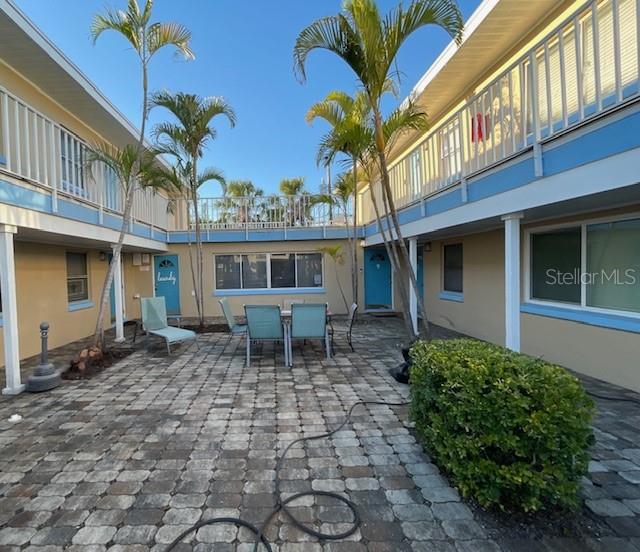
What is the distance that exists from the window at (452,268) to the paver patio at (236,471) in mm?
3991

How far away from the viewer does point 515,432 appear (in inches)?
78.2

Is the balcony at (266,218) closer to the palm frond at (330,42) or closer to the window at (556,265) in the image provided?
the window at (556,265)

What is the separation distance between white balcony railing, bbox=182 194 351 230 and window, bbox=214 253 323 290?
1.00 metres

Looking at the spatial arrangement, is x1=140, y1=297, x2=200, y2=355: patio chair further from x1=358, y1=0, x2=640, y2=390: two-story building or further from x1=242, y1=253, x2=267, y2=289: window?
x1=358, y1=0, x2=640, y2=390: two-story building

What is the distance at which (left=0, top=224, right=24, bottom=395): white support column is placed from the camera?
4.17 meters

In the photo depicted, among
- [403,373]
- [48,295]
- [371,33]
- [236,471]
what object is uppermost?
[371,33]

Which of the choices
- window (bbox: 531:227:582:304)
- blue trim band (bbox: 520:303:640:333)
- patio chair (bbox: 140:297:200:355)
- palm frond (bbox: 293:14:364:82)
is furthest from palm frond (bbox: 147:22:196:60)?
blue trim band (bbox: 520:303:640:333)

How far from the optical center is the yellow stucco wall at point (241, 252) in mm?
10875

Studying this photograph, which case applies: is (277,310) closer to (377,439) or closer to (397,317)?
(377,439)

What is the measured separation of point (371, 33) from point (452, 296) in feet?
19.0

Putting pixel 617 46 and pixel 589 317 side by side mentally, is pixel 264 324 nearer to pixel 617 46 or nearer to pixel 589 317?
pixel 589 317

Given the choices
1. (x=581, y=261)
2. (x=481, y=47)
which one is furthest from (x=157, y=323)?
(x=481, y=47)

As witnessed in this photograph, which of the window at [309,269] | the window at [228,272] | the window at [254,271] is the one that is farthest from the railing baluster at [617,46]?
the window at [228,272]

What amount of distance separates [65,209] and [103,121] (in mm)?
4098
